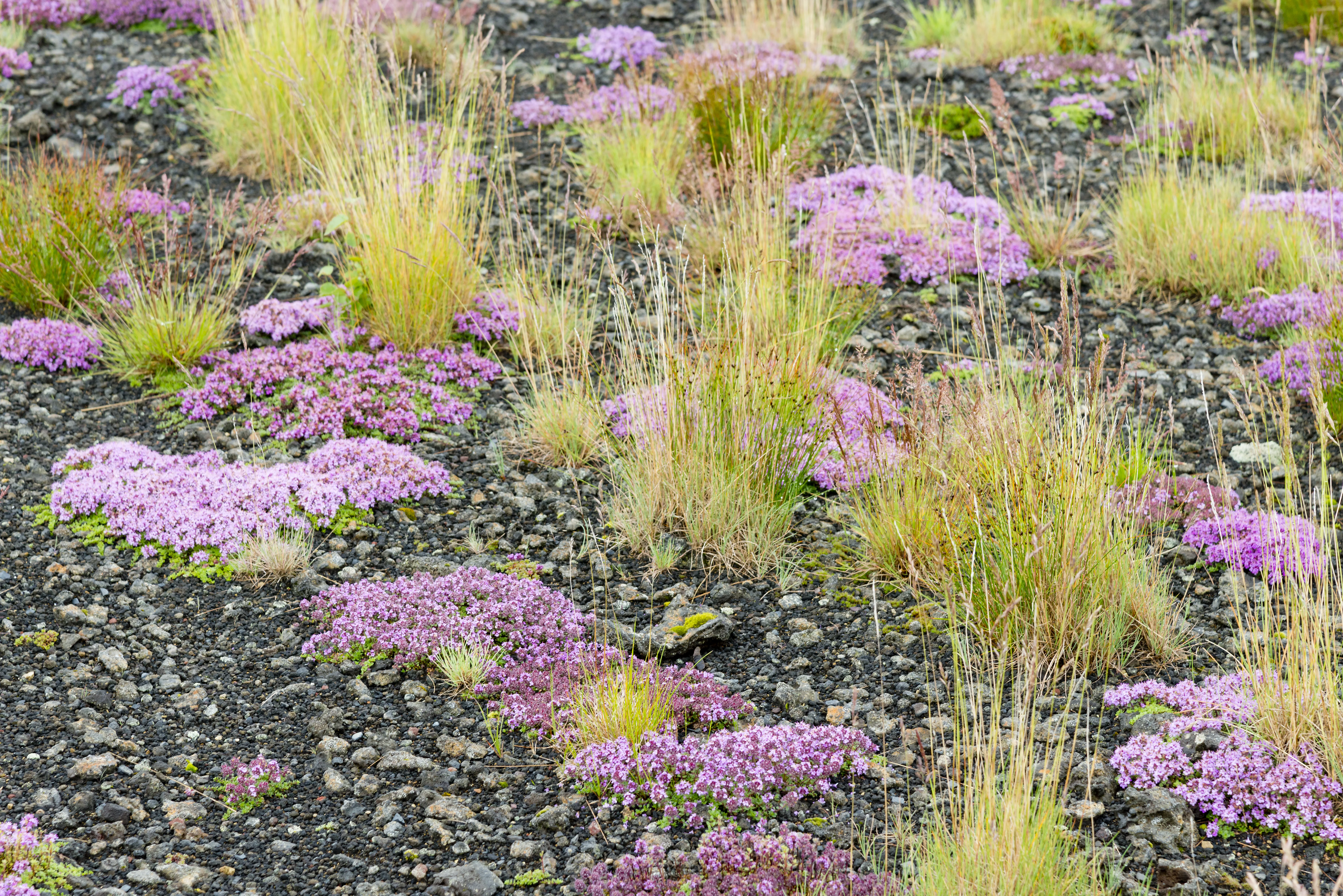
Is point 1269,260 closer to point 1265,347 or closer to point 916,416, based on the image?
point 1265,347

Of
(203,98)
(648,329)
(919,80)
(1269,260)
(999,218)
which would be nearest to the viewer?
(648,329)

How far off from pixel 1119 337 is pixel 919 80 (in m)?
4.72

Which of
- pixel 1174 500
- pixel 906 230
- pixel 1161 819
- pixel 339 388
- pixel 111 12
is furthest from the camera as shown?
pixel 111 12

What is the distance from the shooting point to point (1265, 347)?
7402 millimetres

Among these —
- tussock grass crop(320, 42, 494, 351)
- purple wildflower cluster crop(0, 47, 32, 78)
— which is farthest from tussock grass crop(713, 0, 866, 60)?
purple wildflower cluster crop(0, 47, 32, 78)

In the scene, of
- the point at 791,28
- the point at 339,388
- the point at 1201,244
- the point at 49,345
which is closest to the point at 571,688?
the point at 339,388

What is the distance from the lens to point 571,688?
4582 mm

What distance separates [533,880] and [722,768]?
2.32 ft

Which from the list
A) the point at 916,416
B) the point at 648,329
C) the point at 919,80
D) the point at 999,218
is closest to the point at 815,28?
the point at 919,80

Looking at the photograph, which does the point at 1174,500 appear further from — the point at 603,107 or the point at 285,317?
the point at 603,107

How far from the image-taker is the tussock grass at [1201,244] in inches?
307

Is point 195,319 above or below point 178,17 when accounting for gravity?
below

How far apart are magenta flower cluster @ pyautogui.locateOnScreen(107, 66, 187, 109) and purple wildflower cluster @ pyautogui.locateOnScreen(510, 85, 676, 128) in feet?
9.16

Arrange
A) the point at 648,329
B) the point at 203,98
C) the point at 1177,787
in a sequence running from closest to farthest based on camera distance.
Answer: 1. the point at 1177,787
2. the point at 648,329
3. the point at 203,98
